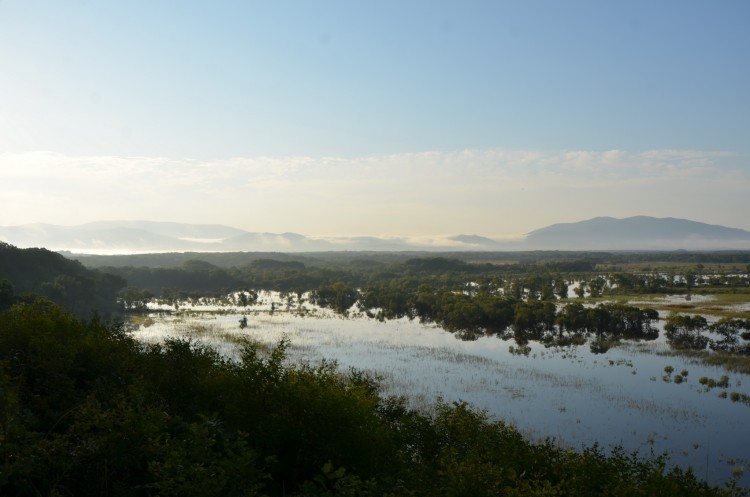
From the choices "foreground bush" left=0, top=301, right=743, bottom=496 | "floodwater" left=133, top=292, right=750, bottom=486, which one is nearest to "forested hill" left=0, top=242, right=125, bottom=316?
"floodwater" left=133, top=292, right=750, bottom=486

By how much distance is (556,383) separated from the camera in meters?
59.7

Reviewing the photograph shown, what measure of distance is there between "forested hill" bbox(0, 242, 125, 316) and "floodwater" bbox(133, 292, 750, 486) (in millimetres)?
26642

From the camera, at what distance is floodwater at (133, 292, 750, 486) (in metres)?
41.9

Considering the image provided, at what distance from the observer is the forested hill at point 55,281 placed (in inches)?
4427

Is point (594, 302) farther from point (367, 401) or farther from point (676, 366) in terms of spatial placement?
point (367, 401)

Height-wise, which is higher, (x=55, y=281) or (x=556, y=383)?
(x=55, y=281)

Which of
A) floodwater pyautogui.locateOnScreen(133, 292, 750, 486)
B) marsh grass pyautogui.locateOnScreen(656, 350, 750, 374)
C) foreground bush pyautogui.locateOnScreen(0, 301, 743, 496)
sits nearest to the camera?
foreground bush pyautogui.locateOnScreen(0, 301, 743, 496)

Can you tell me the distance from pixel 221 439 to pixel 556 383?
151 feet

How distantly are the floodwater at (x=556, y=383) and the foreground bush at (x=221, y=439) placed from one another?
508 inches

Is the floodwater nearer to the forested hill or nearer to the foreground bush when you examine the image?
the foreground bush

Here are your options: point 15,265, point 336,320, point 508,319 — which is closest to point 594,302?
point 508,319

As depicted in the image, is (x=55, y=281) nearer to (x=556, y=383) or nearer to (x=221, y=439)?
(x=556, y=383)

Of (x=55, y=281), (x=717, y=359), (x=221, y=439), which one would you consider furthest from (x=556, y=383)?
(x=55, y=281)

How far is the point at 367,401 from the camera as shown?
32.6m
